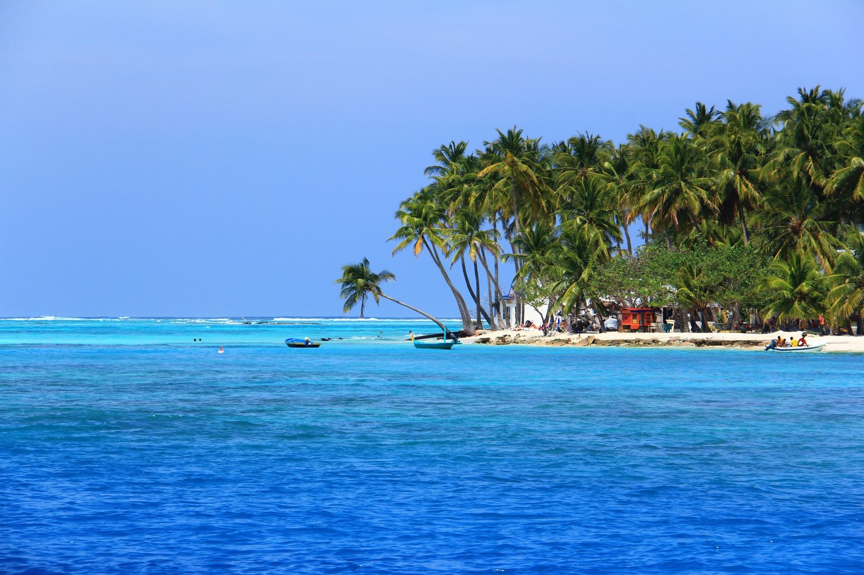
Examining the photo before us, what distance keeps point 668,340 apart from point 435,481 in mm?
45071

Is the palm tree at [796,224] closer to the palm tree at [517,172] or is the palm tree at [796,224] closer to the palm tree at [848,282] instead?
the palm tree at [848,282]

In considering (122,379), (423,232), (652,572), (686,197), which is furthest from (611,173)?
(652,572)

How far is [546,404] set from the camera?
2341cm

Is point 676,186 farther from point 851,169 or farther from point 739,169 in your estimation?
point 851,169

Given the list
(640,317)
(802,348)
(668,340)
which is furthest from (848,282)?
(640,317)

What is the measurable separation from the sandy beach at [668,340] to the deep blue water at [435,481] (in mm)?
23585

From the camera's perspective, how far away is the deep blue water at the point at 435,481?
29.3ft

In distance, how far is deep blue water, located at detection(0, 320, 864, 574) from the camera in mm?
8922

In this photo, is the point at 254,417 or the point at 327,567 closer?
the point at 327,567

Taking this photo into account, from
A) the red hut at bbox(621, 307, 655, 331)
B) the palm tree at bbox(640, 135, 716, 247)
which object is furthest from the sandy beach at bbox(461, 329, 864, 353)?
the palm tree at bbox(640, 135, 716, 247)

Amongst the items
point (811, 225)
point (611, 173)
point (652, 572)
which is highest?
point (611, 173)

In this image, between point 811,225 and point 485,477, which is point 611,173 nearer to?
point 811,225

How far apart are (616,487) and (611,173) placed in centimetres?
5597

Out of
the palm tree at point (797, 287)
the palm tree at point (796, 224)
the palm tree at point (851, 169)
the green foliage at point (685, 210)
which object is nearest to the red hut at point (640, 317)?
the green foliage at point (685, 210)
